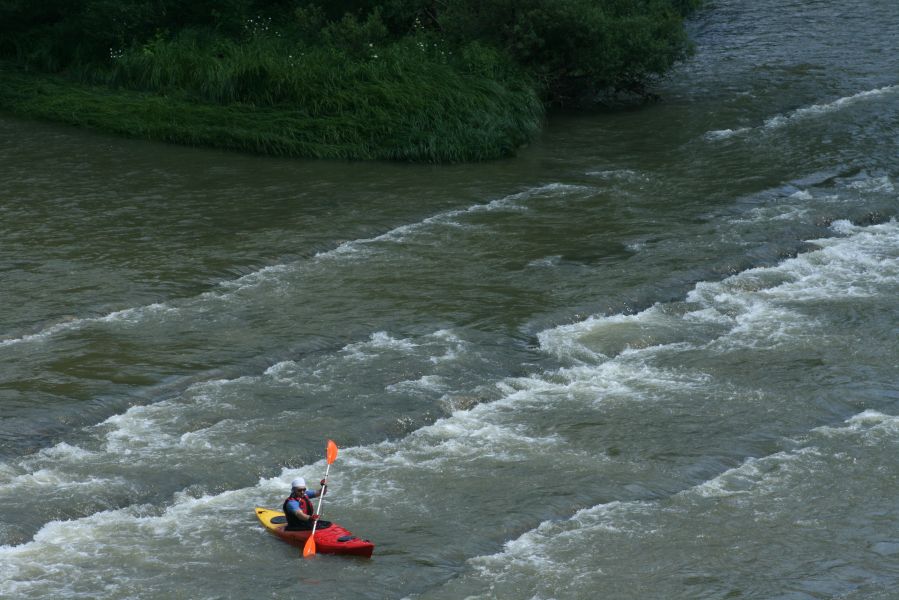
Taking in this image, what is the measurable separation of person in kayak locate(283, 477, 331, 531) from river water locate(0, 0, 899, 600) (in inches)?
9.4

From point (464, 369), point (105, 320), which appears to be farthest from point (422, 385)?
point (105, 320)

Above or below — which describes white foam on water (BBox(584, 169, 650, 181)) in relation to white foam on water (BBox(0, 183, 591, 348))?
above

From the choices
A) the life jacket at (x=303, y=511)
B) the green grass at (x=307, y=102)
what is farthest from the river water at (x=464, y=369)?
the green grass at (x=307, y=102)

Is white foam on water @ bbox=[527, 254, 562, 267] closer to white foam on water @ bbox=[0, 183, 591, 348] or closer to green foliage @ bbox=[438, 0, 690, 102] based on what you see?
white foam on water @ bbox=[0, 183, 591, 348]

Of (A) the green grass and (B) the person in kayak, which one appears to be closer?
(B) the person in kayak

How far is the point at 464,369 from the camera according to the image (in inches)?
528

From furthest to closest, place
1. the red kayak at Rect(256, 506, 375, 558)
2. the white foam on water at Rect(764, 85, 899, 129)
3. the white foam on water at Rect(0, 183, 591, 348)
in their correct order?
the white foam on water at Rect(764, 85, 899, 129) < the white foam on water at Rect(0, 183, 591, 348) < the red kayak at Rect(256, 506, 375, 558)

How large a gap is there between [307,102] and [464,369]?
35.6 feet

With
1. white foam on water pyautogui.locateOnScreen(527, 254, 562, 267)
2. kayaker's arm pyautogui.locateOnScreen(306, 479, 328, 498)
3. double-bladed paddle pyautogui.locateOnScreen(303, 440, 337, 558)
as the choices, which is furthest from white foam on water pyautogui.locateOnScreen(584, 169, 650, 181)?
kayaker's arm pyautogui.locateOnScreen(306, 479, 328, 498)

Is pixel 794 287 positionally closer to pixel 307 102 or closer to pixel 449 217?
pixel 449 217

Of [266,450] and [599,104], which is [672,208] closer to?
[599,104]

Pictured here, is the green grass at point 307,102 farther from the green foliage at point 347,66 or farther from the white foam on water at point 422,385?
the white foam on water at point 422,385

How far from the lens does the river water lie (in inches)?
400

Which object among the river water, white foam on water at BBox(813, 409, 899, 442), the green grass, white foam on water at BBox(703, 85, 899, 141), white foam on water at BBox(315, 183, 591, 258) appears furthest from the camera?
white foam on water at BBox(703, 85, 899, 141)
